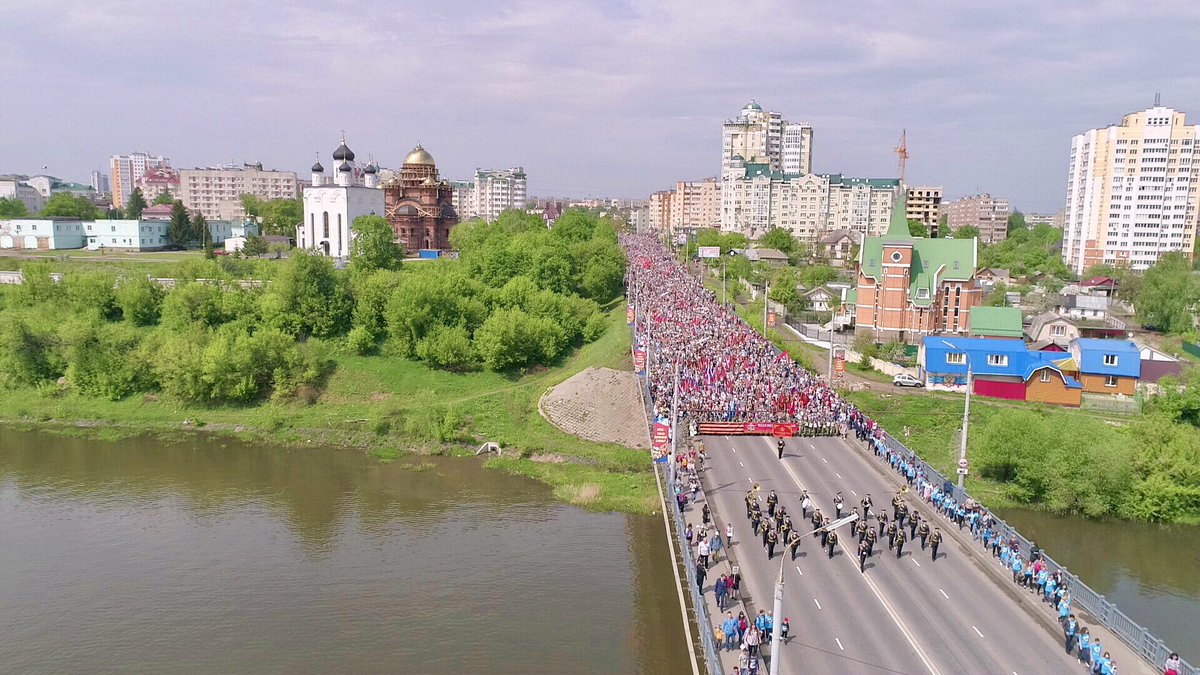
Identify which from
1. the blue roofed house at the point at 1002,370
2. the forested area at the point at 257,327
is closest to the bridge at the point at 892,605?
the blue roofed house at the point at 1002,370

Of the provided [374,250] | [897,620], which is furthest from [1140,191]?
[897,620]

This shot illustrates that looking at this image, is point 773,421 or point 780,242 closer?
point 773,421

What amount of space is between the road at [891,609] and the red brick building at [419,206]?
8289cm

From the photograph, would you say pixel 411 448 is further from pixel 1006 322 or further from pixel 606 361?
pixel 1006 322

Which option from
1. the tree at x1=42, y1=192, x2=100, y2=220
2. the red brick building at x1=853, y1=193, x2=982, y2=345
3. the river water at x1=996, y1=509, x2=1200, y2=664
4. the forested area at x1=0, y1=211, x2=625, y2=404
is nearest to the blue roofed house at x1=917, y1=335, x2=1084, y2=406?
the red brick building at x1=853, y1=193, x2=982, y2=345

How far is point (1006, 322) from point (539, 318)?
104 ft

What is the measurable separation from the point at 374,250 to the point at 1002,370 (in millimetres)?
48890

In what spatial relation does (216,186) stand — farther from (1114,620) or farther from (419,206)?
(1114,620)

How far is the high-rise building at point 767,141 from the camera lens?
185875 mm

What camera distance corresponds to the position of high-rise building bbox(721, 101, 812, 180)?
186 m

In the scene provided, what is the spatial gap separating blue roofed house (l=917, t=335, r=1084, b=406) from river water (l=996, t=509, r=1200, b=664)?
477 inches

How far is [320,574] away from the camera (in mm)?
27594

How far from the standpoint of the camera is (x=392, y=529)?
105ft

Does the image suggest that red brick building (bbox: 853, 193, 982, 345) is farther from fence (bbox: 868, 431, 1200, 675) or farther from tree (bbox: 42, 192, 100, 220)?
tree (bbox: 42, 192, 100, 220)
